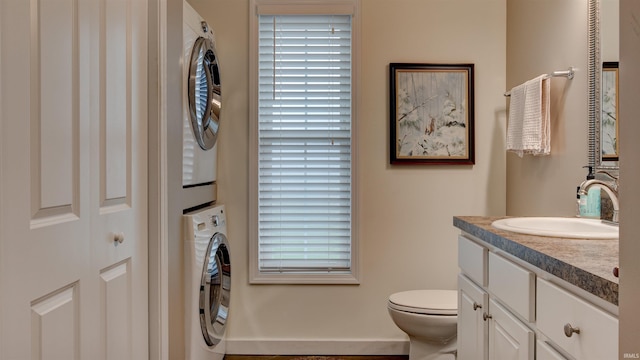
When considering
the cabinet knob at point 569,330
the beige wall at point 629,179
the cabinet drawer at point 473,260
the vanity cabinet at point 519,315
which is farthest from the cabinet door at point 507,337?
the beige wall at point 629,179

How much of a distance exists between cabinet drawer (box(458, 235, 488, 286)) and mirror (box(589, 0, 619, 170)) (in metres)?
0.69

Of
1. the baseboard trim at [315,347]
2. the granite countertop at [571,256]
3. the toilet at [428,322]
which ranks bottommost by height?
the baseboard trim at [315,347]

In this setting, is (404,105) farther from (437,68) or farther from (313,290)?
(313,290)

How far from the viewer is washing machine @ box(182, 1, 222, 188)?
2.17 meters

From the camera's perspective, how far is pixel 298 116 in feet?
9.64

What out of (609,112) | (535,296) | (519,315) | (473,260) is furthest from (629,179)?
(609,112)

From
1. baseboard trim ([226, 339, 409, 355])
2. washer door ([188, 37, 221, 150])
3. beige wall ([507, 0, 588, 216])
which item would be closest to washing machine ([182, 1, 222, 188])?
washer door ([188, 37, 221, 150])

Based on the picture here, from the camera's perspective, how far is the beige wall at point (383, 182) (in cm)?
290

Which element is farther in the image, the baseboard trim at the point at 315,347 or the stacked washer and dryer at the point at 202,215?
the baseboard trim at the point at 315,347

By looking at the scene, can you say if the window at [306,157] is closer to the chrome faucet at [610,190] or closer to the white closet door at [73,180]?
the white closet door at [73,180]

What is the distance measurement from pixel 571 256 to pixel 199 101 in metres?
1.83

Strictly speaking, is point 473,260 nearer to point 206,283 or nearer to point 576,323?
point 576,323

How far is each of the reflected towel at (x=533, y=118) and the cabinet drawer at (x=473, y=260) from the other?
0.72 metres

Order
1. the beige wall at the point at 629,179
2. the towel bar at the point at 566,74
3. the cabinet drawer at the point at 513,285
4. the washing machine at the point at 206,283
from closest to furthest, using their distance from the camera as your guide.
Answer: the beige wall at the point at 629,179, the cabinet drawer at the point at 513,285, the washing machine at the point at 206,283, the towel bar at the point at 566,74
